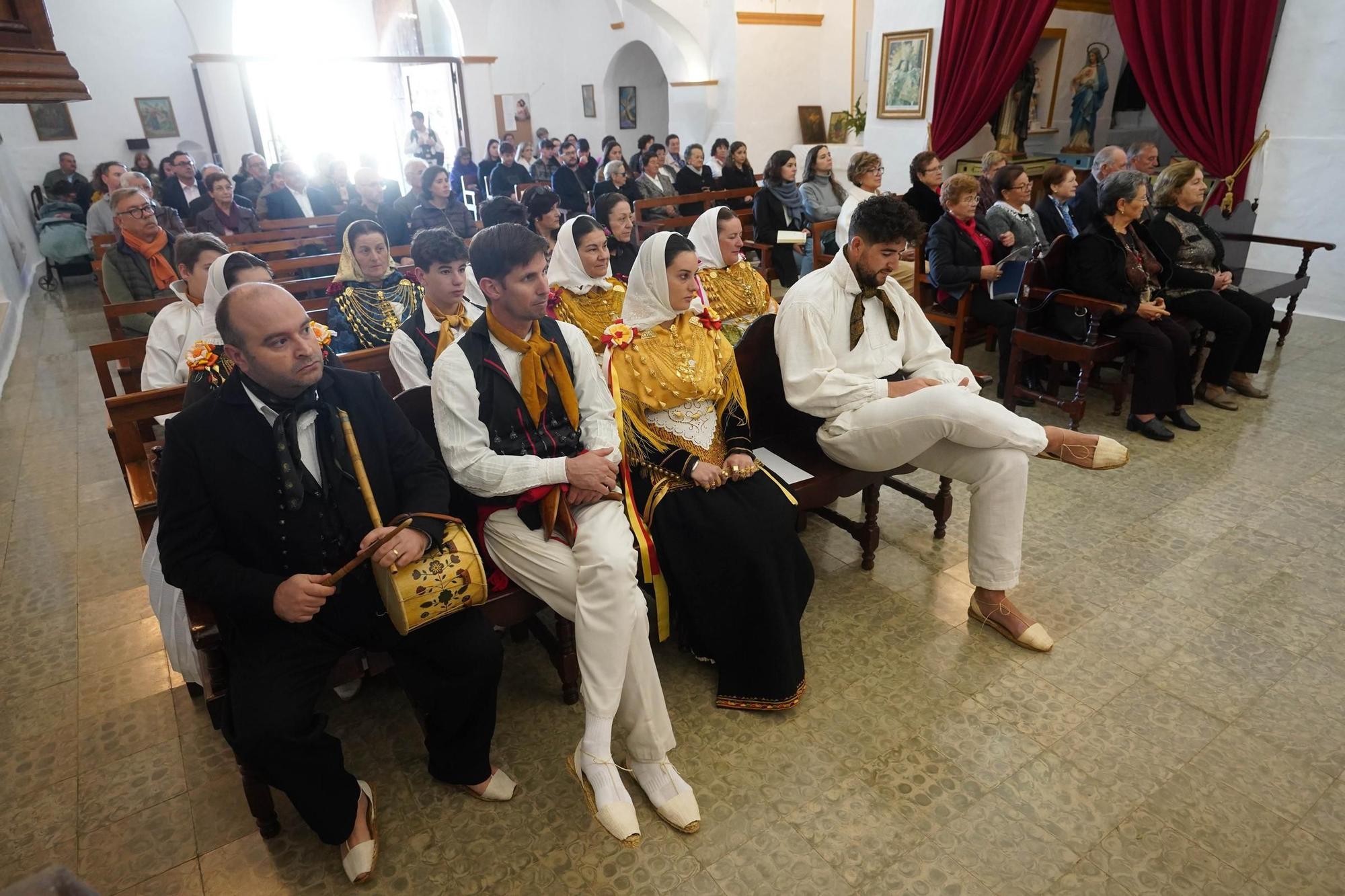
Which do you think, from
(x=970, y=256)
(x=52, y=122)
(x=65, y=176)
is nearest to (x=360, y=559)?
(x=970, y=256)

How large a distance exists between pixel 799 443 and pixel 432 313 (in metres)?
1.51

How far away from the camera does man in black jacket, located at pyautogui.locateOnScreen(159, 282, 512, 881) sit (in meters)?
1.78

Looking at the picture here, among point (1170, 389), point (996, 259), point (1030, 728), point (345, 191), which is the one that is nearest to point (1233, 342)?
point (1170, 389)

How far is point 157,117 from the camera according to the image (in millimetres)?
12703

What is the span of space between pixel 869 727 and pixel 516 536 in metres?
1.18

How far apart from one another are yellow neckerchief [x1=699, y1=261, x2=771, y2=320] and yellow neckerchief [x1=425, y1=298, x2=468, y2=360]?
134 centimetres

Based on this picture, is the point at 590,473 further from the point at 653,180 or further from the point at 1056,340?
the point at 653,180

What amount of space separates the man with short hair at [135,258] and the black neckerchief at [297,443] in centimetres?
315

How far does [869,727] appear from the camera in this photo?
230 centimetres

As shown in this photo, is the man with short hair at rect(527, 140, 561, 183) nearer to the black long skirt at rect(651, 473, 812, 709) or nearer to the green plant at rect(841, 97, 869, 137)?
the green plant at rect(841, 97, 869, 137)

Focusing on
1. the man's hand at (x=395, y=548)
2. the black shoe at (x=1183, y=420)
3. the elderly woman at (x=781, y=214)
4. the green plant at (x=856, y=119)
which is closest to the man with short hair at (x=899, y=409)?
the man's hand at (x=395, y=548)

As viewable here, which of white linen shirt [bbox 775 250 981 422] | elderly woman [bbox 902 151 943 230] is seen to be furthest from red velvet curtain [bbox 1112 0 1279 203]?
white linen shirt [bbox 775 250 981 422]

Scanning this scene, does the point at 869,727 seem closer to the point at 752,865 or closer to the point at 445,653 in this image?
the point at 752,865

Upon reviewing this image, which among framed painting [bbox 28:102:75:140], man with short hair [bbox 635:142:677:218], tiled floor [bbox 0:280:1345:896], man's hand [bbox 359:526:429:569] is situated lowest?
tiled floor [bbox 0:280:1345:896]
